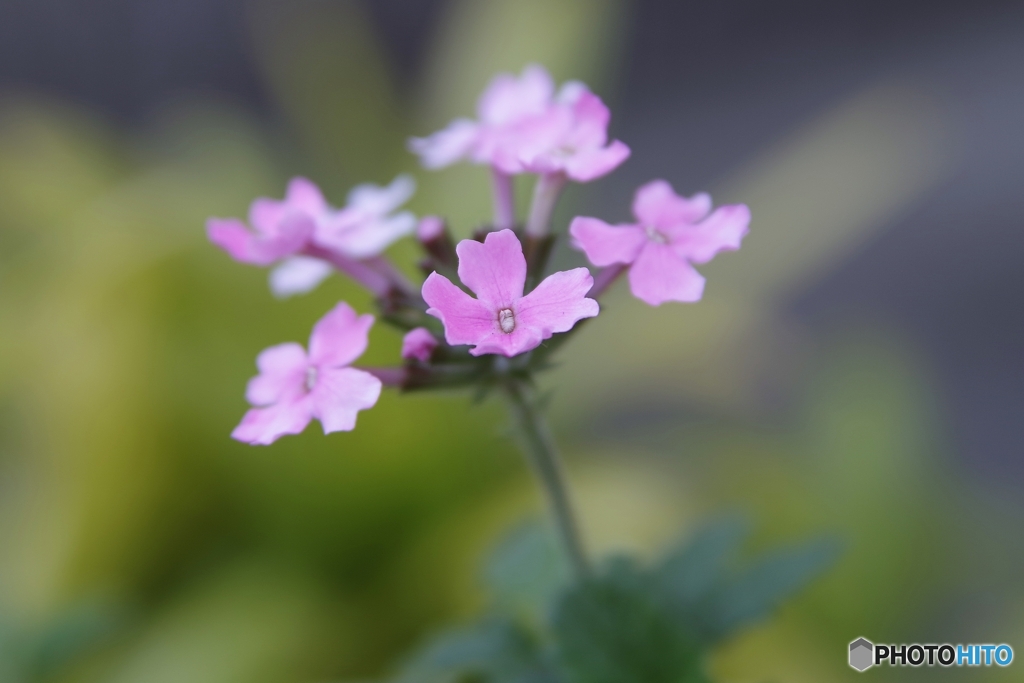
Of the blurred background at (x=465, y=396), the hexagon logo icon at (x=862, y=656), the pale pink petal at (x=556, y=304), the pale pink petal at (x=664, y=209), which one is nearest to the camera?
the pale pink petal at (x=556, y=304)

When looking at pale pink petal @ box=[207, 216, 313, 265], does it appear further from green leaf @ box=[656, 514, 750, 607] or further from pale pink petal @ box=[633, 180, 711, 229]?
green leaf @ box=[656, 514, 750, 607]

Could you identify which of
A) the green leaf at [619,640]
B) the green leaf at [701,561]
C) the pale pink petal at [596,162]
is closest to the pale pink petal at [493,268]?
the pale pink petal at [596,162]

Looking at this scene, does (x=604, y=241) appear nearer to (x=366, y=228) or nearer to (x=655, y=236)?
(x=655, y=236)

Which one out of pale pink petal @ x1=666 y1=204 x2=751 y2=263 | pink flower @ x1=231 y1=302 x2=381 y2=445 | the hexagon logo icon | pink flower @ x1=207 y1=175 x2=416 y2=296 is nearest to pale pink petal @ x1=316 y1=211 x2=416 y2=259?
pink flower @ x1=207 y1=175 x2=416 y2=296

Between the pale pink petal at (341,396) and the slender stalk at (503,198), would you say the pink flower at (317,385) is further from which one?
the slender stalk at (503,198)

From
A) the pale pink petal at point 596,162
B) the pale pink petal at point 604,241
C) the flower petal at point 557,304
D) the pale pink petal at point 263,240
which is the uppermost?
the pale pink petal at point 263,240

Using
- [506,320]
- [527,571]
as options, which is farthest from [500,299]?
[527,571]
